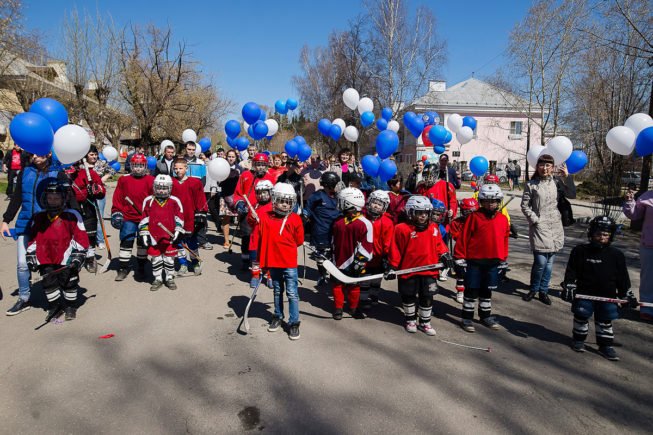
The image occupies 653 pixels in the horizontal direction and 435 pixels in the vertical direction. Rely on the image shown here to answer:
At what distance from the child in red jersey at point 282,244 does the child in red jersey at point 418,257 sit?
3.68 ft

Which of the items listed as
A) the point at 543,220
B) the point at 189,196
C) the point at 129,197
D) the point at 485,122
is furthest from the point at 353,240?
the point at 485,122

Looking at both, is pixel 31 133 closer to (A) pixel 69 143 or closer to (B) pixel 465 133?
(A) pixel 69 143

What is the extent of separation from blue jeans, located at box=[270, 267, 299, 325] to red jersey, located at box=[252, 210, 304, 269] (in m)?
0.11

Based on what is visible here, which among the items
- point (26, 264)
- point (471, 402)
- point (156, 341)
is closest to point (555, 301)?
point (471, 402)

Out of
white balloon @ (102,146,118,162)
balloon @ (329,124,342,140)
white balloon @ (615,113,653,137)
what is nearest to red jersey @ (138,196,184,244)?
balloon @ (329,124,342,140)

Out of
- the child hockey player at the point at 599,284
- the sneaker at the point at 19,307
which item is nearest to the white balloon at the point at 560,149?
the child hockey player at the point at 599,284

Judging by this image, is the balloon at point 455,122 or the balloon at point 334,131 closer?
the balloon at point 455,122

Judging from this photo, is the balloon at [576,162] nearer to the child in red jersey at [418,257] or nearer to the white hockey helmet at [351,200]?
the child in red jersey at [418,257]

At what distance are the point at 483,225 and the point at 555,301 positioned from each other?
2.06 meters

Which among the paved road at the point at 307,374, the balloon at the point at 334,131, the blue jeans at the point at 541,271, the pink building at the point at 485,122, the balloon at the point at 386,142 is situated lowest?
the paved road at the point at 307,374

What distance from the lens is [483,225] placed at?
5027 mm

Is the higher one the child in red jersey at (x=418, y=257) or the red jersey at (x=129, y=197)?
the red jersey at (x=129, y=197)

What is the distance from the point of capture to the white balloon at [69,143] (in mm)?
5004

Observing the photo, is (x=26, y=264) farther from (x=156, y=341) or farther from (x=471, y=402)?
(x=471, y=402)
